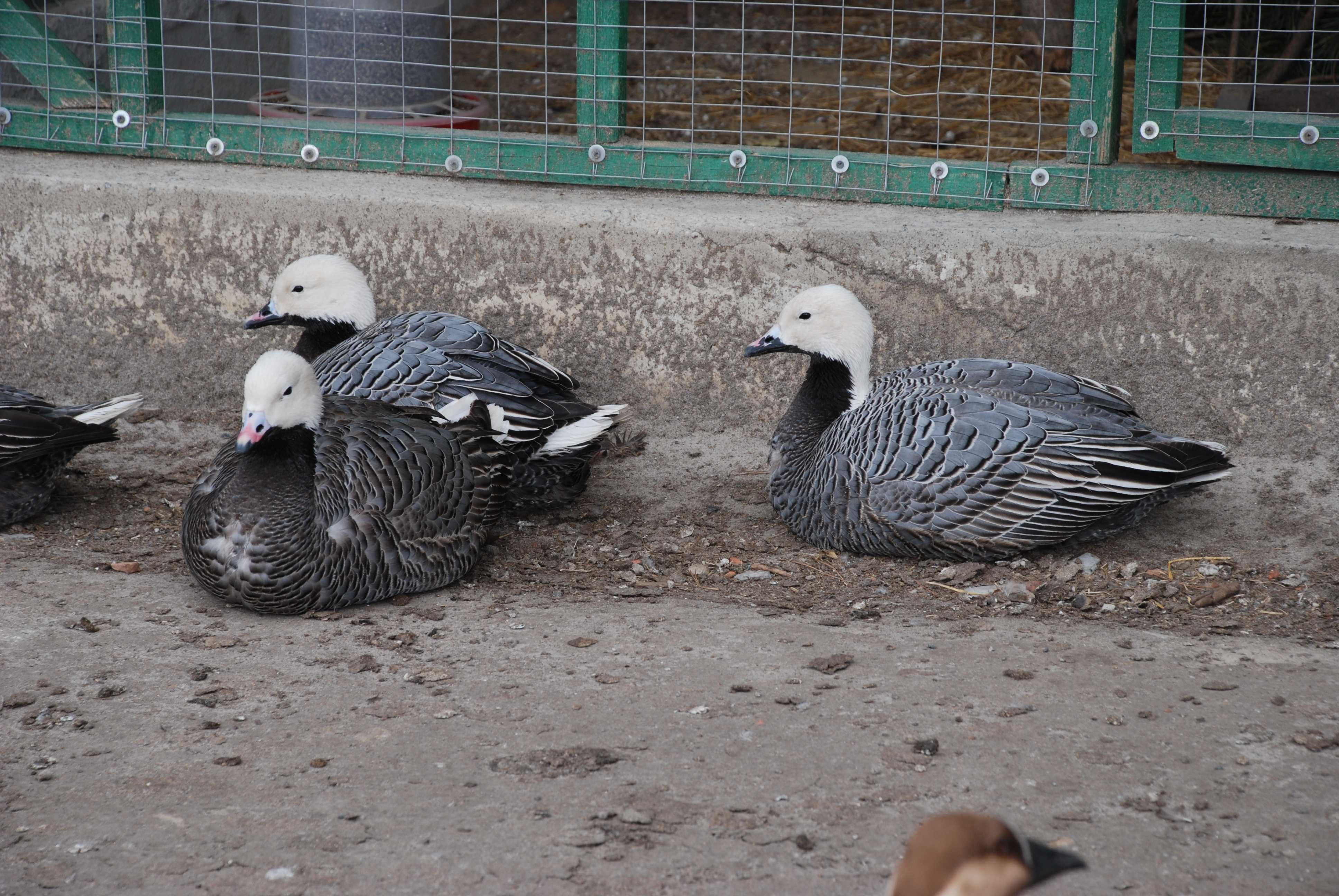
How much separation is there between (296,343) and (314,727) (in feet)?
8.23

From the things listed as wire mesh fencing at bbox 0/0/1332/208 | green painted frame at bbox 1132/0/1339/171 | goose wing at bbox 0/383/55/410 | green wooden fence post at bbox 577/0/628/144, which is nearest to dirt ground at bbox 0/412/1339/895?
goose wing at bbox 0/383/55/410

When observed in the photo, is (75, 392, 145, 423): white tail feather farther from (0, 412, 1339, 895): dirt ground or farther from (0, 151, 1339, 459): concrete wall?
(0, 151, 1339, 459): concrete wall

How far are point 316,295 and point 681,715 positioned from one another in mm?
2511

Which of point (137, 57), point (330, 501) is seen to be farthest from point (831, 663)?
point (137, 57)

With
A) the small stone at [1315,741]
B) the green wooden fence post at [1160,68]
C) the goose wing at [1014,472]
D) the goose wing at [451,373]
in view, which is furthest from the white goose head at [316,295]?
the small stone at [1315,741]

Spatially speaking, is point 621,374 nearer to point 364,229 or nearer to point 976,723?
point 364,229

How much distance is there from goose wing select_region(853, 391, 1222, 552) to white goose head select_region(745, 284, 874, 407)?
45 centimetres

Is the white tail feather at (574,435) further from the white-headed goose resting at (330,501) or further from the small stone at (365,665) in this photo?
the small stone at (365,665)

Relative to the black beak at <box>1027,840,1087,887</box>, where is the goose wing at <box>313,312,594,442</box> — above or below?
above

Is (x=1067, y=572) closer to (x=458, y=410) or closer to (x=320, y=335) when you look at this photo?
(x=458, y=410)

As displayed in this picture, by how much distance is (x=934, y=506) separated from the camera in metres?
4.24

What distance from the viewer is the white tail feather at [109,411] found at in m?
4.64

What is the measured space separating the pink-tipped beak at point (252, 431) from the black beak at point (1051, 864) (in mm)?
2457

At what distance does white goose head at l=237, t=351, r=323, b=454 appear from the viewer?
3.68 m
